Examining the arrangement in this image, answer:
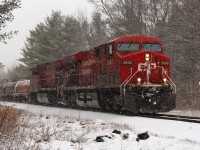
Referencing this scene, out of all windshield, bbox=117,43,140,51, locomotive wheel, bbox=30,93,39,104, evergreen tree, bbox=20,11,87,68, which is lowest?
locomotive wheel, bbox=30,93,39,104

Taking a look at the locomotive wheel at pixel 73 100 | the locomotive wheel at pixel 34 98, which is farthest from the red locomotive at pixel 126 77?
the locomotive wheel at pixel 34 98

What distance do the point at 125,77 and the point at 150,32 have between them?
19.0 metres

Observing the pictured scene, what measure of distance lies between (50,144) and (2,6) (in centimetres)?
848

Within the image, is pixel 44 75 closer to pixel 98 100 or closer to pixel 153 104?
pixel 98 100

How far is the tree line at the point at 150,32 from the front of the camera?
22812 mm

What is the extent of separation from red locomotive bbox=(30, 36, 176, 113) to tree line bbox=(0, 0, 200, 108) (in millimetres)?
5957

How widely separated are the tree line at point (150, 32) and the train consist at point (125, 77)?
5.96 meters

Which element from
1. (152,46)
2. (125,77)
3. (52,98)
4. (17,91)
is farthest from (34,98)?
(125,77)

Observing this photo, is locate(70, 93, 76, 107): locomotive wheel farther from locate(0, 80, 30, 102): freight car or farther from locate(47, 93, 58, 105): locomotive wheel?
locate(0, 80, 30, 102): freight car

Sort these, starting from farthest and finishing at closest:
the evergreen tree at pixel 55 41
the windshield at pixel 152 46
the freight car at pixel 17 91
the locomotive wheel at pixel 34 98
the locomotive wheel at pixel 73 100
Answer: the evergreen tree at pixel 55 41 < the freight car at pixel 17 91 < the locomotive wheel at pixel 34 98 < the locomotive wheel at pixel 73 100 < the windshield at pixel 152 46

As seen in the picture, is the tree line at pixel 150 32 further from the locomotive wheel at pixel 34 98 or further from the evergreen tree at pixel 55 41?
the locomotive wheel at pixel 34 98

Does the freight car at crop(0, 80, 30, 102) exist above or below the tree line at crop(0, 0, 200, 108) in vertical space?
below

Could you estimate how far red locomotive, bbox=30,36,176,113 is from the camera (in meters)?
15.4

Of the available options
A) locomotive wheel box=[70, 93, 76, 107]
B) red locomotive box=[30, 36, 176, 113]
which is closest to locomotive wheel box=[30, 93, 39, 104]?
locomotive wheel box=[70, 93, 76, 107]
